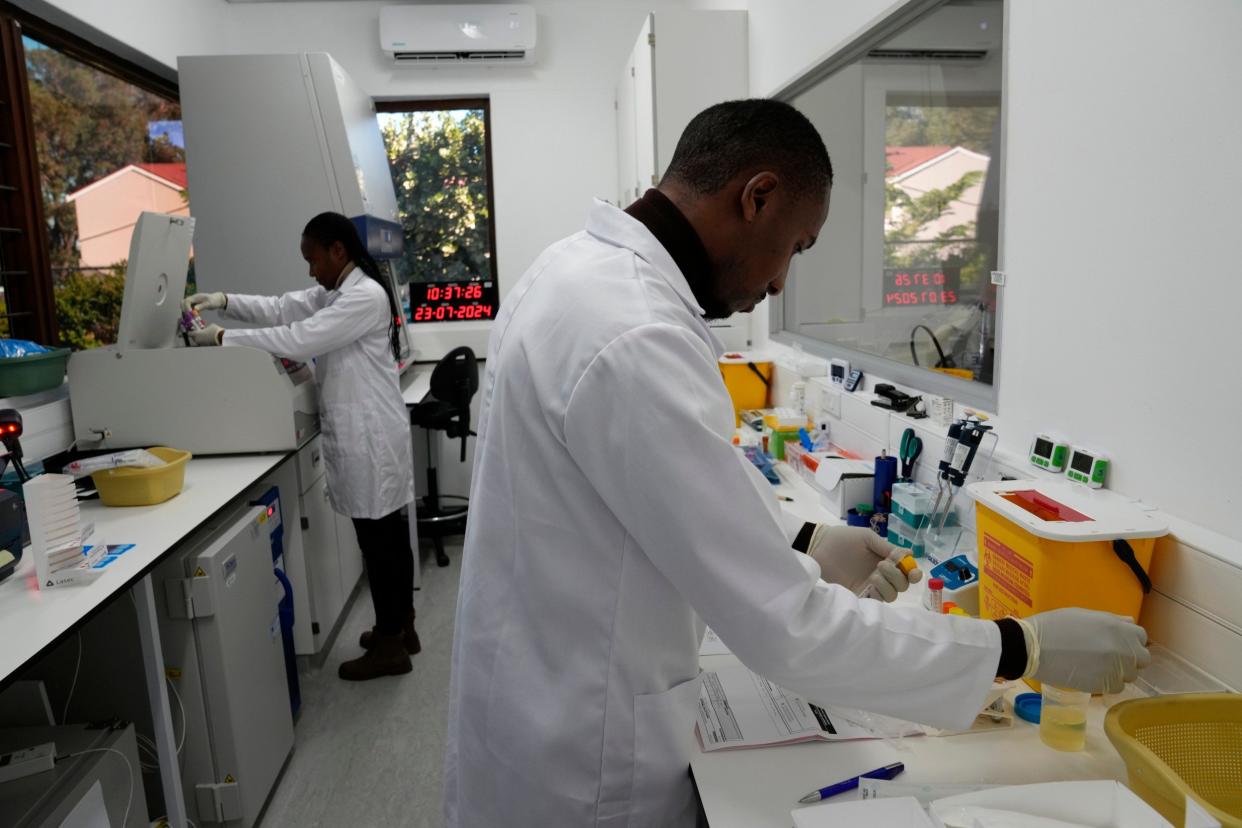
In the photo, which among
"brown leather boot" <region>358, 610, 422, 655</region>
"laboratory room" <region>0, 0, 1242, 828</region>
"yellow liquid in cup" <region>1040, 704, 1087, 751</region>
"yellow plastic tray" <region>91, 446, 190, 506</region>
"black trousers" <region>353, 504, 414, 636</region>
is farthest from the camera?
"brown leather boot" <region>358, 610, 422, 655</region>

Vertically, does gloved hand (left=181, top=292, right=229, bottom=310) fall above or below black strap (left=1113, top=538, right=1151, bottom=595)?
above

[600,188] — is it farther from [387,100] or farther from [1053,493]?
[1053,493]

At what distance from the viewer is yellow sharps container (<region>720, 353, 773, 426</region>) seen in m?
3.13

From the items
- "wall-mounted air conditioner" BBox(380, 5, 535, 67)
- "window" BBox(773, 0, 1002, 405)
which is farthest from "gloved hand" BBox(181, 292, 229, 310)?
"window" BBox(773, 0, 1002, 405)

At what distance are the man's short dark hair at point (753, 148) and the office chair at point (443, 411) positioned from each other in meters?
2.83

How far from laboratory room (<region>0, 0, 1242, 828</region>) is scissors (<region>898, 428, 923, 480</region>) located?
2cm

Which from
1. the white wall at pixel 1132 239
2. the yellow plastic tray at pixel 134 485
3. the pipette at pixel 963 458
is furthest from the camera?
the yellow plastic tray at pixel 134 485

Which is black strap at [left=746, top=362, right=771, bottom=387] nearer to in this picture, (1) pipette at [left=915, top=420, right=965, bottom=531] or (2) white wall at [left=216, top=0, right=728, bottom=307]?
(1) pipette at [left=915, top=420, right=965, bottom=531]

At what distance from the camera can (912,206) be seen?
275 cm

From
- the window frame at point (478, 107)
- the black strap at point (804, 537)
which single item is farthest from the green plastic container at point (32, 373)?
the window frame at point (478, 107)

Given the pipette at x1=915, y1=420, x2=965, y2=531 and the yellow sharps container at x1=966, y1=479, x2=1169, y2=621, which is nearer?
the yellow sharps container at x1=966, y1=479, x2=1169, y2=621

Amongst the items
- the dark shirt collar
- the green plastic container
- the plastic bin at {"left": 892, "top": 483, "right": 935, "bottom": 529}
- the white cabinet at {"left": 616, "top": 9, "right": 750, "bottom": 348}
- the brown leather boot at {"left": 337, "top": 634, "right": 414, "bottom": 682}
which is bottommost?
the brown leather boot at {"left": 337, "top": 634, "right": 414, "bottom": 682}

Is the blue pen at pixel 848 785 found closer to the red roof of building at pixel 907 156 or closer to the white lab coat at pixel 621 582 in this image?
the white lab coat at pixel 621 582

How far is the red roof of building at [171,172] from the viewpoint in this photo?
12.0 ft
